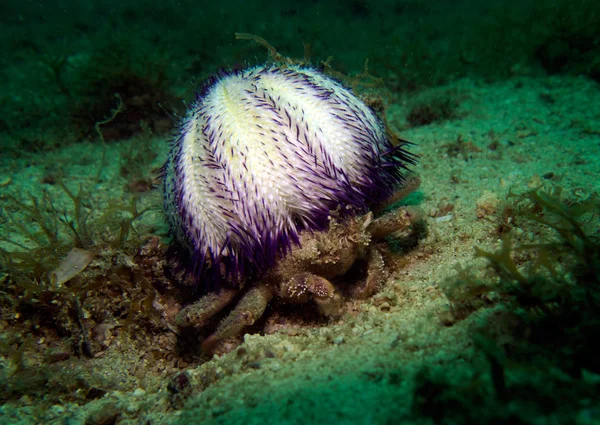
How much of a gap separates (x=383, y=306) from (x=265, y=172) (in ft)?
4.33

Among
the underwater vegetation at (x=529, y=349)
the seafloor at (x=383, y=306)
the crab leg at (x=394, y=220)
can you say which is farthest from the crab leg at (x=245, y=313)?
the underwater vegetation at (x=529, y=349)

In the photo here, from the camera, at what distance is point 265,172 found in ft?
7.89

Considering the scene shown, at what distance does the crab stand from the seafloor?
189 mm

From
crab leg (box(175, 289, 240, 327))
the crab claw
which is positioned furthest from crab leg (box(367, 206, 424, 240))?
crab leg (box(175, 289, 240, 327))

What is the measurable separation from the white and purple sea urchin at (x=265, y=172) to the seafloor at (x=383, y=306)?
66cm

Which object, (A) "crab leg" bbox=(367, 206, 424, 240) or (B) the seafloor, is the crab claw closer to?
(B) the seafloor

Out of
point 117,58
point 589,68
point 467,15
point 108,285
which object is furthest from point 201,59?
point 467,15

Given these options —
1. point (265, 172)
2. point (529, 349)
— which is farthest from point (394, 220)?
point (529, 349)

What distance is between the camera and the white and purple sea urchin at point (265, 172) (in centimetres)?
242

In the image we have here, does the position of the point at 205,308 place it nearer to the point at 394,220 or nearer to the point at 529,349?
the point at 394,220

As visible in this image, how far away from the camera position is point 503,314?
74.3 inches

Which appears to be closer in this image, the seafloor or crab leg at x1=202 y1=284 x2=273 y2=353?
the seafloor

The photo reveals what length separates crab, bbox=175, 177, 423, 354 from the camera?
2.54 meters

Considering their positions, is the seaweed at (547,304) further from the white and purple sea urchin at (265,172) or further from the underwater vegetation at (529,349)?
the white and purple sea urchin at (265,172)
